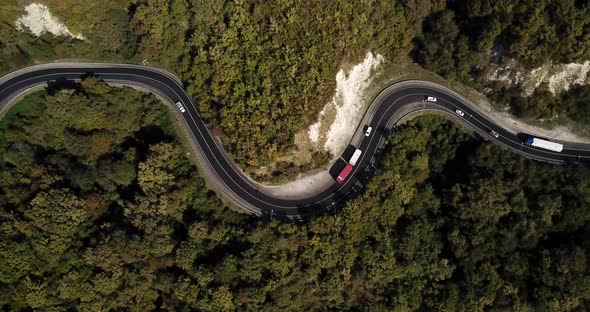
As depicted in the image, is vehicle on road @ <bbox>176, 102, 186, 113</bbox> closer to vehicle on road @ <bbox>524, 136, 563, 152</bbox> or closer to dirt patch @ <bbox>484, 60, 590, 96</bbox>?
dirt patch @ <bbox>484, 60, 590, 96</bbox>

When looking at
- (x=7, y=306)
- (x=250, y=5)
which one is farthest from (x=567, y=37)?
(x=7, y=306)

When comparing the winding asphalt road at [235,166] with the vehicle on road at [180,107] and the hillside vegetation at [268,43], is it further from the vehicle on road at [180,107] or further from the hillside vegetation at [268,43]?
the hillside vegetation at [268,43]

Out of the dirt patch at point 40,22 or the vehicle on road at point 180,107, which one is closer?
the dirt patch at point 40,22

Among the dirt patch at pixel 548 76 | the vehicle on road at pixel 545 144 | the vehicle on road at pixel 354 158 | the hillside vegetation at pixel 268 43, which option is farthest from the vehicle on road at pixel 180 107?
the vehicle on road at pixel 545 144

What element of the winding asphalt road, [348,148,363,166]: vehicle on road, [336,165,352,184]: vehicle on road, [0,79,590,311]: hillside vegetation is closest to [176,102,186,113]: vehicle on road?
the winding asphalt road

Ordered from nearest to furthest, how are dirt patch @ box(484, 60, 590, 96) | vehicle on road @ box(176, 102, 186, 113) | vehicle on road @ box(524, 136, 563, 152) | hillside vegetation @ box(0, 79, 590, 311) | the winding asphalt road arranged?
hillside vegetation @ box(0, 79, 590, 311), dirt patch @ box(484, 60, 590, 96), the winding asphalt road, vehicle on road @ box(524, 136, 563, 152), vehicle on road @ box(176, 102, 186, 113)

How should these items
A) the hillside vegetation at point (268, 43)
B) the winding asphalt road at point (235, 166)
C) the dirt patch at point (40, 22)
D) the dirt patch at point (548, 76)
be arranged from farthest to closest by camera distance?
the winding asphalt road at point (235, 166) < the dirt patch at point (548, 76) < the dirt patch at point (40, 22) < the hillside vegetation at point (268, 43)

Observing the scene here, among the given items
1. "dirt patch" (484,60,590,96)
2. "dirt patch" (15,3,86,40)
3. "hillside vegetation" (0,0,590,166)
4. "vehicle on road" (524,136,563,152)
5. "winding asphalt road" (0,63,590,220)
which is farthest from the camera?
"vehicle on road" (524,136,563,152)
